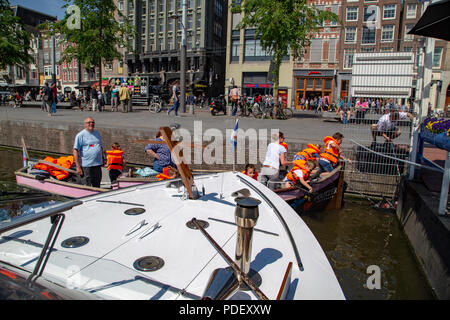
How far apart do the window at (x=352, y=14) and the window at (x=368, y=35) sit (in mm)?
1524

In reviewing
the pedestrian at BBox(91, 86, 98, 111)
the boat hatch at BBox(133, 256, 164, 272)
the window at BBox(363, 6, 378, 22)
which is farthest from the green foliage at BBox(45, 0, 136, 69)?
the window at BBox(363, 6, 378, 22)

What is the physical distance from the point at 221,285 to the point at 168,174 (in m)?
4.82

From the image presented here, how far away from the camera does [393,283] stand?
4266mm

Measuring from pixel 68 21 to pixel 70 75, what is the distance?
3439cm

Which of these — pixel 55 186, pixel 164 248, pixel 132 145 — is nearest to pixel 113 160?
pixel 55 186

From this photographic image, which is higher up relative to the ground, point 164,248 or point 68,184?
point 164,248

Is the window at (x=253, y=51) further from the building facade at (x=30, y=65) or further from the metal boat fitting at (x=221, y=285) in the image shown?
the building facade at (x=30, y=65)

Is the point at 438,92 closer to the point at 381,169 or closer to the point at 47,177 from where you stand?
the point at 381,169

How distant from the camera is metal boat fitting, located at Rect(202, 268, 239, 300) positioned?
147 cm

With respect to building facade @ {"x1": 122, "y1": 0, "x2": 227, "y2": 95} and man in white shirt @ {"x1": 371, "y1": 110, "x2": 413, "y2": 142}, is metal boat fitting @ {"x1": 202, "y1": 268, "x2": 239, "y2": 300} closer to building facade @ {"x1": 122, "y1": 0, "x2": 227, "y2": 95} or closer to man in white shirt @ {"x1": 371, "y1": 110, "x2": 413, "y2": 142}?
man in white shirt @ {"x1": 371, "y1": 110, "x2": 413, "y2": 142}

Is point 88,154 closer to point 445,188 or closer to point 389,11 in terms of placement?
point 445,188

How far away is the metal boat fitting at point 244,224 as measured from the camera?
60.7 inches

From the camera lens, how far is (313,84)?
31.4 meters

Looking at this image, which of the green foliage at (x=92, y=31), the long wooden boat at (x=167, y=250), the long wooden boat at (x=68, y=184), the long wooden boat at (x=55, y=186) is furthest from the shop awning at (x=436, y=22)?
the green foliage at (x=92, y=31)
